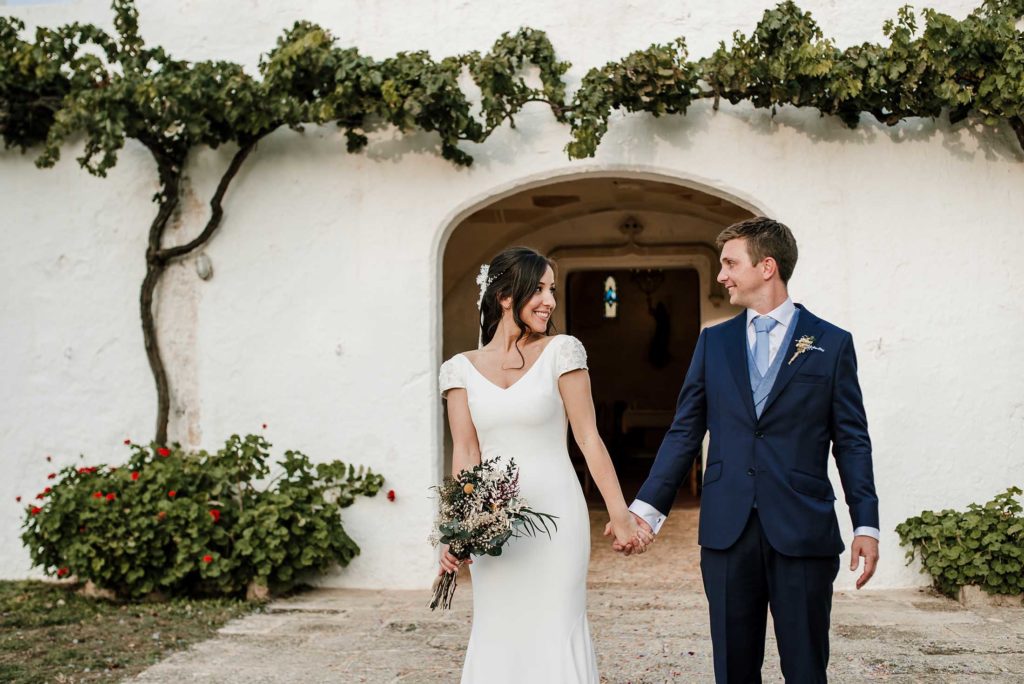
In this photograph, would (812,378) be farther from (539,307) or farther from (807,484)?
(539,307)

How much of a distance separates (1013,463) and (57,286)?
20.1 feet

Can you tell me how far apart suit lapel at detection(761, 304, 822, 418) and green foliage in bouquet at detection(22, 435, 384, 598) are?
3774 mm

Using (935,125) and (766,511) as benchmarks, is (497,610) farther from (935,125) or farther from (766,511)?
(935,125)

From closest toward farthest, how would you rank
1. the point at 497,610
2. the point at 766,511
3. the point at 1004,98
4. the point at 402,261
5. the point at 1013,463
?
the point at 766,511 < the point at 497,610 < the point at 1004,98 < the point at 1013,463 < the point at 402,261

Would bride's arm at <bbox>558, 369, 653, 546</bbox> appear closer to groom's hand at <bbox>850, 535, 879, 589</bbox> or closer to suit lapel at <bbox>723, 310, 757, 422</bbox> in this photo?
suit lapel at <bbox>723, 310, 757, 422</bbox>

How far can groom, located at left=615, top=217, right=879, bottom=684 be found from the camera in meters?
2.87

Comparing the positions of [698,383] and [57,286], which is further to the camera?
[57,286]

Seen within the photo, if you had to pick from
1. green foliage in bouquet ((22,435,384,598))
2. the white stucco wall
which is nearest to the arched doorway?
the white stucco wall

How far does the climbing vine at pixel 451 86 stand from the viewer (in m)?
5.87

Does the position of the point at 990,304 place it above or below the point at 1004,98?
below

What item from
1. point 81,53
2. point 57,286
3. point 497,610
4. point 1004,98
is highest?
point 81,53

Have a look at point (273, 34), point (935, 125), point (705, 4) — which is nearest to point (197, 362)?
point (273, 34)

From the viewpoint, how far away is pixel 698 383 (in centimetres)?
311

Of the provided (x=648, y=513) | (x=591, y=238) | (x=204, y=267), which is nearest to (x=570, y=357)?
(x=648, y=513)
